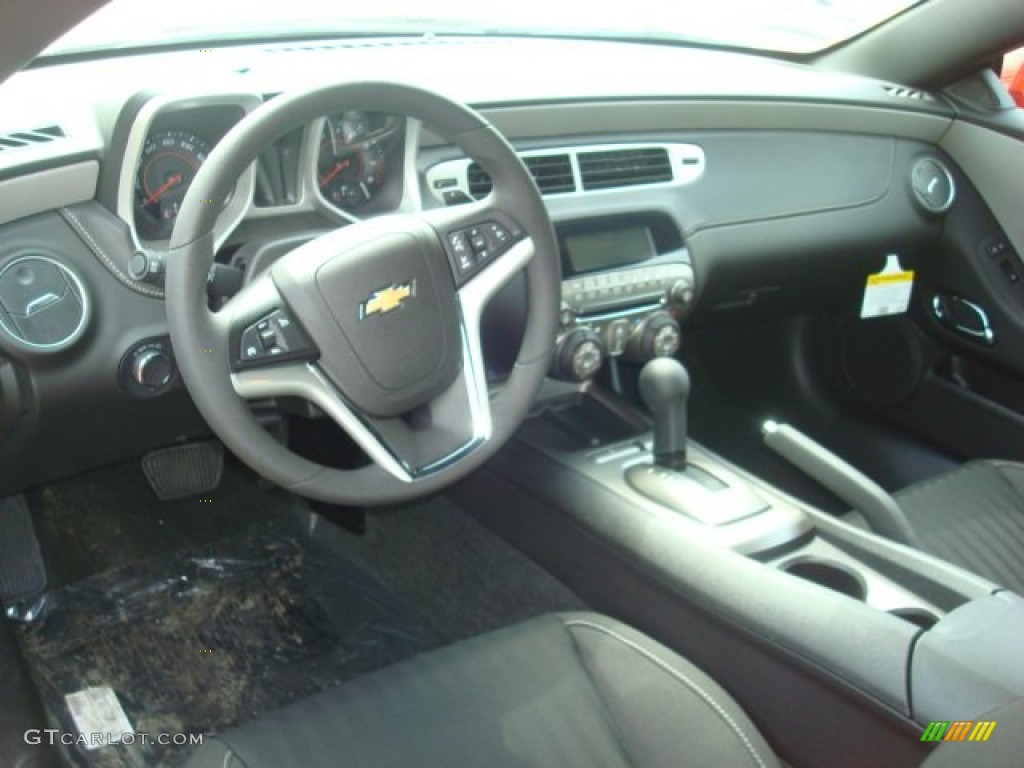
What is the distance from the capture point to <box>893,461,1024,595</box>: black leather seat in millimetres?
1752

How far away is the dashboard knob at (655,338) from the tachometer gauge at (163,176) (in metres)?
0.74

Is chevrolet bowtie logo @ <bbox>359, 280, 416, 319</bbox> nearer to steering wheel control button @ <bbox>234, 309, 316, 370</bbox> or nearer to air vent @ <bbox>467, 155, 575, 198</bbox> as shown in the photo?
steering wheel control button @ <bbox>234, 309, 316, 370</bbox>

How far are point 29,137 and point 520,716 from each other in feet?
2.93

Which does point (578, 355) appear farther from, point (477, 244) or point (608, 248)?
point (477, 244)

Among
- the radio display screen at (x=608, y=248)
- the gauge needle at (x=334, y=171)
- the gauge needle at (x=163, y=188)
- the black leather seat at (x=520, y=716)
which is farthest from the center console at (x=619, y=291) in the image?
the gauge needle at (x=163, y=188)

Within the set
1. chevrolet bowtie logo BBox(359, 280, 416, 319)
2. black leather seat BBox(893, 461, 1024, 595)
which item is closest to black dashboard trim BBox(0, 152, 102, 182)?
chevrolet bowtie logo BBox(359, 280, 416, 319)

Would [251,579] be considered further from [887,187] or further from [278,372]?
[887,187]

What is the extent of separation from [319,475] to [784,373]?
1589 millimetres

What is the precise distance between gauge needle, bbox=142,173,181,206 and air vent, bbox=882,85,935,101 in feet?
4.88

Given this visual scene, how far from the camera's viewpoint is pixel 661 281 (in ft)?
5.87

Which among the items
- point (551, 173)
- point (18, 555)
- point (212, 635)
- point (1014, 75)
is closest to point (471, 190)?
point (551, 173)

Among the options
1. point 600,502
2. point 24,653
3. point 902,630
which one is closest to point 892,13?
point 600,502

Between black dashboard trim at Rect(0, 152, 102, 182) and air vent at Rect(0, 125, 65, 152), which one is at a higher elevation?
air vent at Rect(0, 125, 65, 152)

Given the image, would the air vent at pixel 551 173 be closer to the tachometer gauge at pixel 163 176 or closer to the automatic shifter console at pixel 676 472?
the automatic shifter console at pixel 676 472
